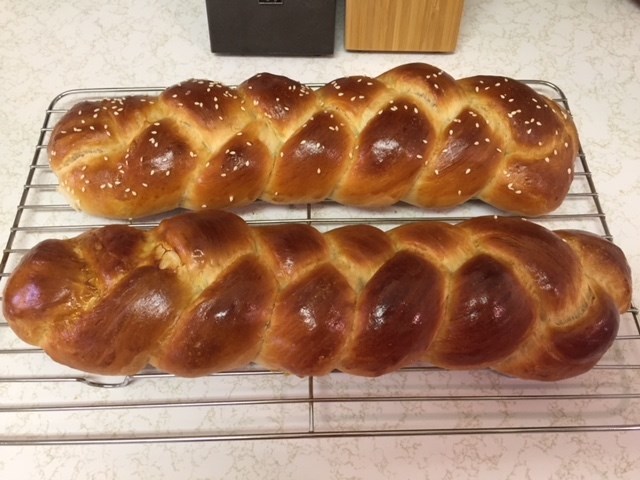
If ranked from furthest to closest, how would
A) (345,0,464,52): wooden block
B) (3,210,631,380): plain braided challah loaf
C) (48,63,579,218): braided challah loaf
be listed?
(345,0,464,52): wooden block
(48,63,579,218): braided challah loaf
(3,210,631,380): plain braided challah loaf

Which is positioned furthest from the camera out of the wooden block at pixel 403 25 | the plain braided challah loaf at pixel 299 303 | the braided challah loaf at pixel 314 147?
the wooden block at pixel 403 25

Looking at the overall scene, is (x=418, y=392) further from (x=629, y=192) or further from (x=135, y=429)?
(x=629, y=192)

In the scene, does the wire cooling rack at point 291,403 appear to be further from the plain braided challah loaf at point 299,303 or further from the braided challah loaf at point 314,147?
the braided challah loaf at point 314,147

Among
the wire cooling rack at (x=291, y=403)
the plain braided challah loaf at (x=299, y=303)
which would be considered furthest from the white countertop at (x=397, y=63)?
the plain braided challah loaf at (x=299, y=303)

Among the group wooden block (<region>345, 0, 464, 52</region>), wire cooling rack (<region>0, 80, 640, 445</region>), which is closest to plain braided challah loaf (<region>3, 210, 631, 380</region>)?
wire cooling rack (<region>0, 80, 640, 445</region>)

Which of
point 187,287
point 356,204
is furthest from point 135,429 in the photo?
point 356,204

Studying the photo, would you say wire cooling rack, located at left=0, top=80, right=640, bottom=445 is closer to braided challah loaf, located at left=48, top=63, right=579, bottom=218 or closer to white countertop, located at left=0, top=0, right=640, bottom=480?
white countertop, located at left=0, top=0, right=640, bottom=480
